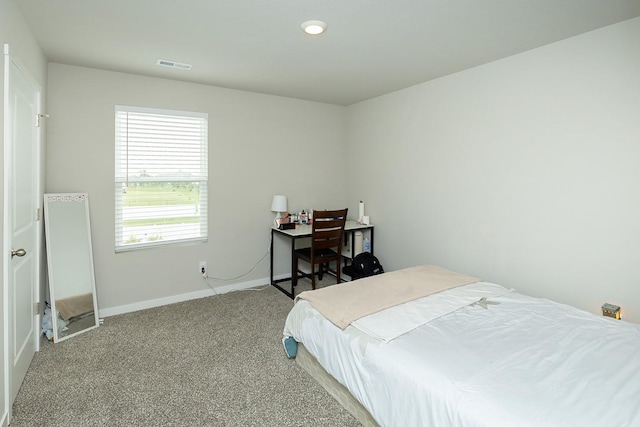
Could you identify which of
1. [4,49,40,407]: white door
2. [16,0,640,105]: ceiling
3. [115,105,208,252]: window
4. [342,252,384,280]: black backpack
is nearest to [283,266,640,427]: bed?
[342,252,384,280]: black backpack

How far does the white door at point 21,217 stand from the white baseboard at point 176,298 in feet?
2.33

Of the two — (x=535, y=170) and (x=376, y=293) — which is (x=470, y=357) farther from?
(x=535, y=170)

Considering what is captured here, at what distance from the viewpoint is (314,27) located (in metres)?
2.15

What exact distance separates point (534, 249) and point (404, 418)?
1867 millimetres

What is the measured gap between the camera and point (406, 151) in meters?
3.71

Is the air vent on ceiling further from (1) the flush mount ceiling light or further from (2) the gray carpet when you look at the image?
(2) the gray carpet

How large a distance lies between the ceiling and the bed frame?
7.23ft

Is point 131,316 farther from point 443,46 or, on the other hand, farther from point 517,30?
point 517,30

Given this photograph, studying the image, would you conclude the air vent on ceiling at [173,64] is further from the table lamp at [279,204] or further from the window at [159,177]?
the table lamp at [279,204]

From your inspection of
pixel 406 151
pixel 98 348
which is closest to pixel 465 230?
pixel 406 151

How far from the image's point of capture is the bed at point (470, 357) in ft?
4.10

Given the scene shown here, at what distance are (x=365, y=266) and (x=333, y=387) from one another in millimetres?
1975

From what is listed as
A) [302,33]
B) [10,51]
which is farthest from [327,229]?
[10,51]

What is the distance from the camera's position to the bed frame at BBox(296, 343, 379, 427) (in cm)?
180
